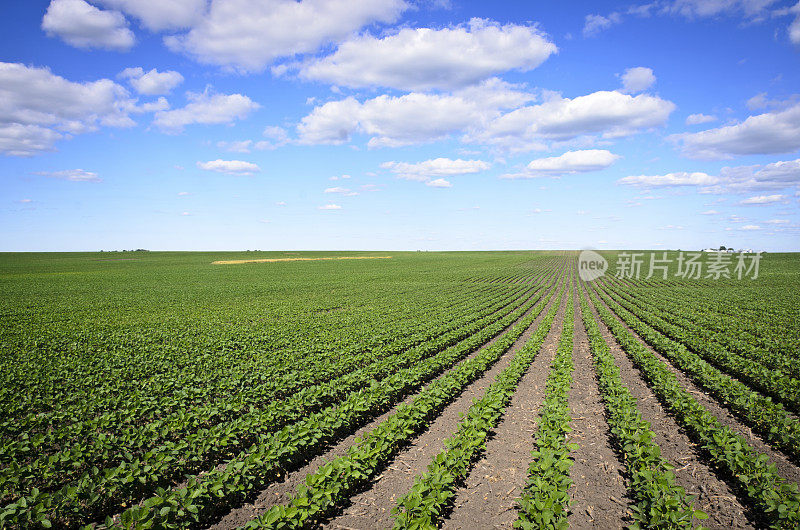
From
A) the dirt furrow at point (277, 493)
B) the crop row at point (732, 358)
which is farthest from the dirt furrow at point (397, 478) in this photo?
the crop row at point (732, 358)

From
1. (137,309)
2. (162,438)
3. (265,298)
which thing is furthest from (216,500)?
(265,298)

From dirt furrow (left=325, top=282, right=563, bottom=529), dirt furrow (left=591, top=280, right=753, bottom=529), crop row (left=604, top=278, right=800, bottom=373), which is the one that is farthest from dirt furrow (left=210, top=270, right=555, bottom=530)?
crop row (left=604, top=278, right=800, bottom=373)

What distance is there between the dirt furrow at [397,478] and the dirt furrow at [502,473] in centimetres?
98

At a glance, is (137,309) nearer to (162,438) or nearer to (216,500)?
(162,438)

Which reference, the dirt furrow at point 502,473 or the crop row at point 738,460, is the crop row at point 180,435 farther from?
the crop row at point 738,460

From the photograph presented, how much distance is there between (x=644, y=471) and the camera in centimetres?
639

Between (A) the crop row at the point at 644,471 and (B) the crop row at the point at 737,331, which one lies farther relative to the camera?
(B) the crop row at the point at 737,331

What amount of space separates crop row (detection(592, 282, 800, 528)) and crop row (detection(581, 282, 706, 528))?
962mm

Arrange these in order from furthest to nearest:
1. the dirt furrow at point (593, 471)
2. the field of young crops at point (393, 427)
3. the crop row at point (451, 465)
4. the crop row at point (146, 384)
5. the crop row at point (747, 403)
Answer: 1. the crop row at point (146, 384)
2. the crop row at point (747, 403)
3. the dirt furrow at point (593, 471)
4. the field of young crops at point (393, 427)
5. the crop row at point (451, 465)

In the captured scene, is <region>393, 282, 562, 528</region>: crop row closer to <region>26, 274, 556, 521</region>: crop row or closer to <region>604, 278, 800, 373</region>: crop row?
<region>26, 274, 556, 521</region>: crop row

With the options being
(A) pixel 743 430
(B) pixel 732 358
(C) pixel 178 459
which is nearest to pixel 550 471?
(A) pixel 743 430

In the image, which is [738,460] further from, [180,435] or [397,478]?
[180,435]

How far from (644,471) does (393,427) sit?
4.63 m

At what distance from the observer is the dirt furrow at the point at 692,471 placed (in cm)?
604
